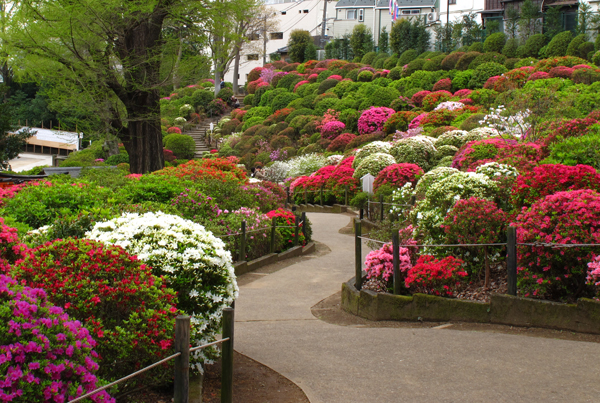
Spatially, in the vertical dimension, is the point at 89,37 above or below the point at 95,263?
above

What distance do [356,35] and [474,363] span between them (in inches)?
2035

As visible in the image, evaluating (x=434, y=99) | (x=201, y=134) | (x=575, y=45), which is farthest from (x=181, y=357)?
(x=201, y=134)

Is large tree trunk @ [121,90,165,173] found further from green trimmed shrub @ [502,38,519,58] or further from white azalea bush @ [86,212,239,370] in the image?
green trimmed shrub @ [502,38,519,58]

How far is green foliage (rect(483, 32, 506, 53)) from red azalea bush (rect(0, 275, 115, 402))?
39534 mm

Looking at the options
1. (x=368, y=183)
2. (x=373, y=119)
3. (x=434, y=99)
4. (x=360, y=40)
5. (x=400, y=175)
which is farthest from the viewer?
(x=360, y=40)

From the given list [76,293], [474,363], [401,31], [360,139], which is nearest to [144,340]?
[76,293]

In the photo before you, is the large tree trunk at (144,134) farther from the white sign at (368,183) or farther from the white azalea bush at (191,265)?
the white azalea bush at (191,265)

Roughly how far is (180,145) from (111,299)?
35898mm

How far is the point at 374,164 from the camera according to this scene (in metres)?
21.2

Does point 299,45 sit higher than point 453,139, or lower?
higher

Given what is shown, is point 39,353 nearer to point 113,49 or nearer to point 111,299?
point 111,299

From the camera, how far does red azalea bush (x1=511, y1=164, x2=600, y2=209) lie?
24.8 ft

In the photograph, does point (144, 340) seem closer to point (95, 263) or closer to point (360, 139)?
point (95, 263)

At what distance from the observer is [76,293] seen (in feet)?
13.7
